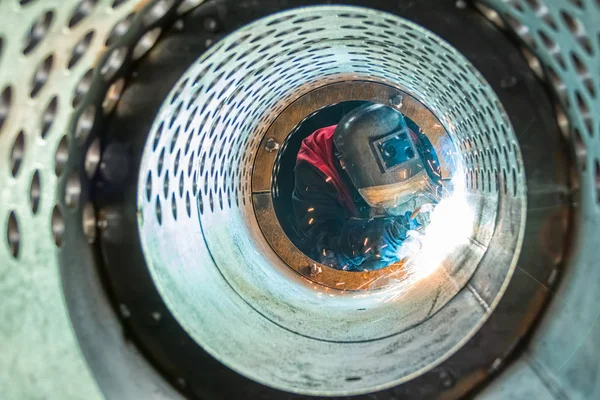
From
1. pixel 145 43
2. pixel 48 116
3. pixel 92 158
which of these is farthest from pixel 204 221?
pixel 48 116

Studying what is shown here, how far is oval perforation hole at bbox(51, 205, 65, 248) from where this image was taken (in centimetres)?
119

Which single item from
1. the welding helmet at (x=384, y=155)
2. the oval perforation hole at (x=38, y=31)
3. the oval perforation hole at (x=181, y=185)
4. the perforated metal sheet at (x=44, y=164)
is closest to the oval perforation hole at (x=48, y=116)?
the perforated metal sheet at (x=44, y=164)

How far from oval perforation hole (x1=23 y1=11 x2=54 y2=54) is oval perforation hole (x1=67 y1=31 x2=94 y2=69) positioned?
0.10 metres

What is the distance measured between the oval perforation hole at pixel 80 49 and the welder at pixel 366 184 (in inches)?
94.0

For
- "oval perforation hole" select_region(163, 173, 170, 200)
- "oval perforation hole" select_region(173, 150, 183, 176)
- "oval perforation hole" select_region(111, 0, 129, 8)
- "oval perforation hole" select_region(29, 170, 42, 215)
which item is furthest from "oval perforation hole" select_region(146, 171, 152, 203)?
"oval perforation hole" select_region(111, 0, 129, 8)

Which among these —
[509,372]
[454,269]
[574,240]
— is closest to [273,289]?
[454,269]

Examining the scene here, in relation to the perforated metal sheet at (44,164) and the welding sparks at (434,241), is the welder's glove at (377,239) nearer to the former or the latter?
the welding sparks at (434,241)

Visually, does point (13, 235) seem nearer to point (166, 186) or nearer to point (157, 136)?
point (157, 136)

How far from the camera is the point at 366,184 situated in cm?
353

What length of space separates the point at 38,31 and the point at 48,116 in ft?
0.64

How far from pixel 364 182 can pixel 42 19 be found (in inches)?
106

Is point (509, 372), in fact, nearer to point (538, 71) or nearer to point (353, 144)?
point (538, 71)

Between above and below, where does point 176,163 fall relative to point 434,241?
above

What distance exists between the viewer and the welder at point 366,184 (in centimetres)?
341
